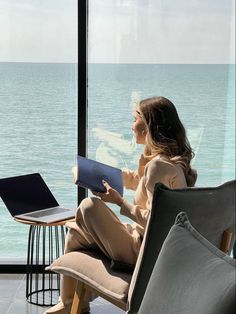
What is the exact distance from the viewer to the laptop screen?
3.13 m

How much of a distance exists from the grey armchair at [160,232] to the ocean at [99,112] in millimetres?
1397

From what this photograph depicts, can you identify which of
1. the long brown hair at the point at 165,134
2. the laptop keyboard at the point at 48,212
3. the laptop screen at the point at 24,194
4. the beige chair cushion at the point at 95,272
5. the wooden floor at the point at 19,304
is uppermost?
the long brown hair at the point at 165,134

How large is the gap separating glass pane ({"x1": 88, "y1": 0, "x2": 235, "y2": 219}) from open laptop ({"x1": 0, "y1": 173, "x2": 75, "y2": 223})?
731 millimetres

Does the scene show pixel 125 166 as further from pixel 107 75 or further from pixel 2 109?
pixel 2 109

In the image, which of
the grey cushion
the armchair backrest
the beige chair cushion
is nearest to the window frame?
the beige chair cushion

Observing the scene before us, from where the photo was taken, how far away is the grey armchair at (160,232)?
7.52 feet

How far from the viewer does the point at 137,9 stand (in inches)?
149

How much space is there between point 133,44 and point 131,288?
Result: 1.88 meters

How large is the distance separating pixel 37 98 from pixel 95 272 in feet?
5.30

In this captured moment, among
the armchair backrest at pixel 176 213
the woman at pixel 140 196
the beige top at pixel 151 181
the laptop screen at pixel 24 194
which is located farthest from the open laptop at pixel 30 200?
the armchair backrest at pixel 176 213

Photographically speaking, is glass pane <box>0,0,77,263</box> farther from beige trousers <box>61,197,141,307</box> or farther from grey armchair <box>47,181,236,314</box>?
grey armchair <box>47,181,236,314</box>

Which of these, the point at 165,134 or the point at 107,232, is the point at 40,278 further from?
the point at 165,134

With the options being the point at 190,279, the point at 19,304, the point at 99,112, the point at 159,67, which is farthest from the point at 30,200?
the point at 190,279

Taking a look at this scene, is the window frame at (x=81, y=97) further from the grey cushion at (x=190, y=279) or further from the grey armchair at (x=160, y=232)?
the grey cushion at (x=190, y=279)
